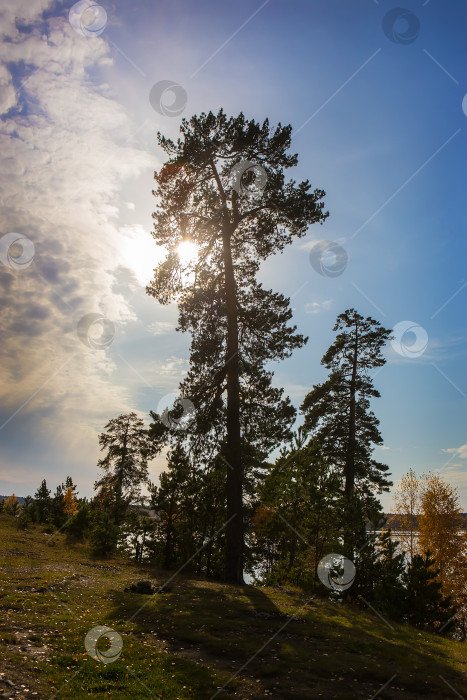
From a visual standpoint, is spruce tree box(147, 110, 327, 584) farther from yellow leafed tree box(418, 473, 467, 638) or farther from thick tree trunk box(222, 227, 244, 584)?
yellow leafed tree box(418, 473, 467, 638)

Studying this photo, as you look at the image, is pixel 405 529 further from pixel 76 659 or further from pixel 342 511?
pixel 76 659

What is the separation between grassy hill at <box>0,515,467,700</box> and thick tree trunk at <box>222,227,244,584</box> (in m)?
2.17

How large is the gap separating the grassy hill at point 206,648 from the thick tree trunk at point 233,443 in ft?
7.12

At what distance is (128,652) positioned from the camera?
7.72m

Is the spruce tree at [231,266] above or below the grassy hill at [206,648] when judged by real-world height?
above

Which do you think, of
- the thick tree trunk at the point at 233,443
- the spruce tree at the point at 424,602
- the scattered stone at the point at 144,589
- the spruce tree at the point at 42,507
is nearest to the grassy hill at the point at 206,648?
the scattered stone at the point at 144,589

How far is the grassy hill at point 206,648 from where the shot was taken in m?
6.57

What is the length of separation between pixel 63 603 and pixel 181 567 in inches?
454

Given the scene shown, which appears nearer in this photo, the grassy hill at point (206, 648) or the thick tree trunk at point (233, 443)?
the grassy hill at point (206, 648)

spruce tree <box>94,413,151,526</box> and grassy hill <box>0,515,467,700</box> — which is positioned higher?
spruce tree <box>94,413,151,526</box>

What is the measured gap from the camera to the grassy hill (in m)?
6.57

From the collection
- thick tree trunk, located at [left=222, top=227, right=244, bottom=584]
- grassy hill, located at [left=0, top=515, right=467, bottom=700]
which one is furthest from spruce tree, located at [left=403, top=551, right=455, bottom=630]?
thick tree trunk, located at [left=222, top=227, right=244, bottom=584]

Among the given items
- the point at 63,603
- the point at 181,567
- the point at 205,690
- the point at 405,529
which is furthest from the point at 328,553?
the point at 405,529

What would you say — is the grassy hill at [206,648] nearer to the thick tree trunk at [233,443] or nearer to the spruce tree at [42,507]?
the thick tree trunk at [233,443]
